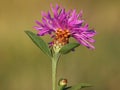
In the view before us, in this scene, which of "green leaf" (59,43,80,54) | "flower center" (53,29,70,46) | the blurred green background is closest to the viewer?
"green leaf" (59,43,80,54)

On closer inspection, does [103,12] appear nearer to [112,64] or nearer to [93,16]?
[93,16]

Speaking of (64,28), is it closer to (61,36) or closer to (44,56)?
(61,36)

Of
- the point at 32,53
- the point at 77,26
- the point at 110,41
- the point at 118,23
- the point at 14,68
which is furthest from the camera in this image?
the point at 118,23

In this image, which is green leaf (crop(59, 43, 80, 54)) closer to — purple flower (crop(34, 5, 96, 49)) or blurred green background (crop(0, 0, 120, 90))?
purple flower (crop(34, 5, 96, 49))

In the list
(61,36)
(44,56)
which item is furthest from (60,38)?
(44,56)

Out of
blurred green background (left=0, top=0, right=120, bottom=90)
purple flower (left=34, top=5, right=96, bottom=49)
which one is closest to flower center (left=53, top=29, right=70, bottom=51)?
purple flower (left=34, top=5, right=96, bottom=49)

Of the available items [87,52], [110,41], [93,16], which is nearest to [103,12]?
[93,16]

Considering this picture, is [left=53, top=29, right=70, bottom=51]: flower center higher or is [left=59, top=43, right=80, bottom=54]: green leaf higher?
[left=53, top=29, right=70, bottom=51]: flower center
